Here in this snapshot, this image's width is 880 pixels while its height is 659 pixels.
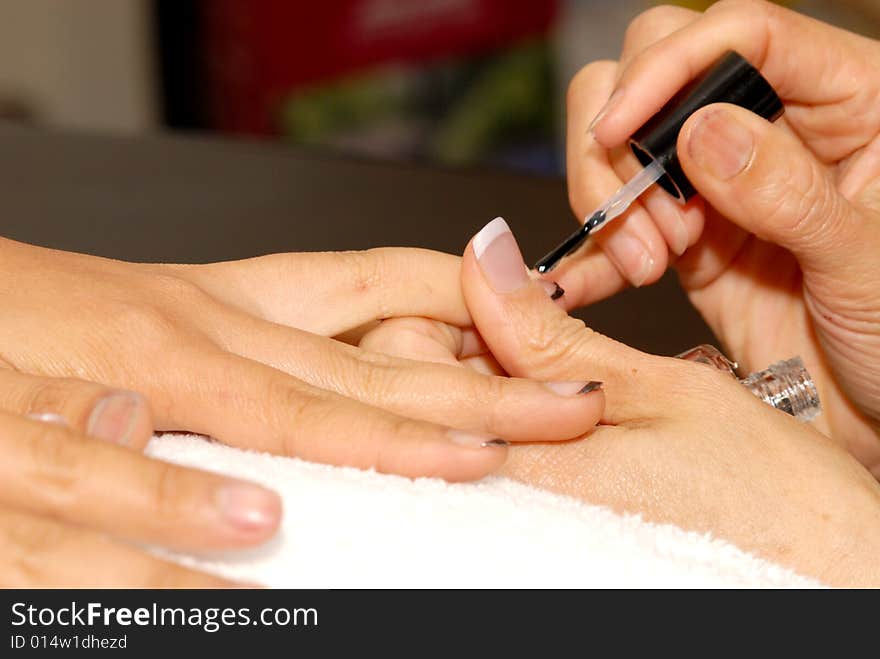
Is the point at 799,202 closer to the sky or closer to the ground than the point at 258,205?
closer to the ground

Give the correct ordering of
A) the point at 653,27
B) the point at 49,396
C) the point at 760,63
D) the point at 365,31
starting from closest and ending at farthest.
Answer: the point at 49,396
the point at 760,63
the point at 653,27
the point at 365,31

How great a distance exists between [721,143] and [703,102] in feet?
0.20

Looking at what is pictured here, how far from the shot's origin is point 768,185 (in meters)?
0.87

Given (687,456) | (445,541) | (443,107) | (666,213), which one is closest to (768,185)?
(666,213)

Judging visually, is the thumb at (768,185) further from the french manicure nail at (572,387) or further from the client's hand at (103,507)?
the client's hand at (103,507)

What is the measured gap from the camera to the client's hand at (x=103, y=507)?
508 millimetres

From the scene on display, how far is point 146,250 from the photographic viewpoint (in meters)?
1.10

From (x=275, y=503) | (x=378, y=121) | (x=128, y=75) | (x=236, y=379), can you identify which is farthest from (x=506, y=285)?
(x=128, y=75)

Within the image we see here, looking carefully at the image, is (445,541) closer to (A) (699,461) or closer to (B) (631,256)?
(A) (699,461)

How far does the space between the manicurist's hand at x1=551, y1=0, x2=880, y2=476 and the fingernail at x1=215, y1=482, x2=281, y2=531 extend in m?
0.53

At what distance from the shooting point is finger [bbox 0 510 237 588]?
0.51 m
